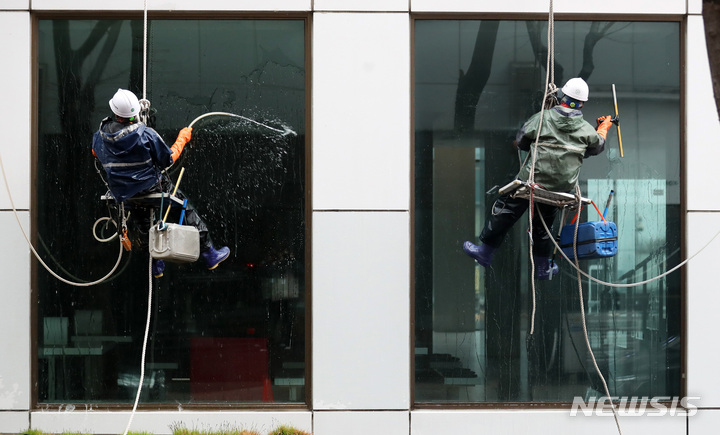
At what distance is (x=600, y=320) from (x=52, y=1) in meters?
6.19

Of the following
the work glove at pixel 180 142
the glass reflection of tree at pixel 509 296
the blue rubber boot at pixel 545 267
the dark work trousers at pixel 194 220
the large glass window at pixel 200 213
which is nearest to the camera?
the work glove at pixel 180 142

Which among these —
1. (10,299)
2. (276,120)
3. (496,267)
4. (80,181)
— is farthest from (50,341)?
(496,267)

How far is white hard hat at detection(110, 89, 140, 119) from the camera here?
659 cm

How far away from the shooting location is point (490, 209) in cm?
791

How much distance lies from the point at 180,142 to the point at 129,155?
56 centimetres

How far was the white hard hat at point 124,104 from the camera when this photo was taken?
659cm

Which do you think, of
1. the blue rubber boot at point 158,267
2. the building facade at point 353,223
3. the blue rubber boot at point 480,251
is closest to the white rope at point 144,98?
the building facade at point 353,223

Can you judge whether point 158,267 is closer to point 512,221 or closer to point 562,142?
point 512,221

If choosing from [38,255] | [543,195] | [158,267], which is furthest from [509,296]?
[38,255]

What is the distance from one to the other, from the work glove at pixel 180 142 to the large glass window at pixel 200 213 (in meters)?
0.51

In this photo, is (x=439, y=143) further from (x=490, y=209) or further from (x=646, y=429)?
(x=646, y=429)

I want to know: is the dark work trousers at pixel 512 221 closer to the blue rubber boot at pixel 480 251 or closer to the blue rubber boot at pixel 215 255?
the blue rubber boot at pixel 480 251

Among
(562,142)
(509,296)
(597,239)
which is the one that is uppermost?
(562,142)

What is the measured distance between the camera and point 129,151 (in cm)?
674
